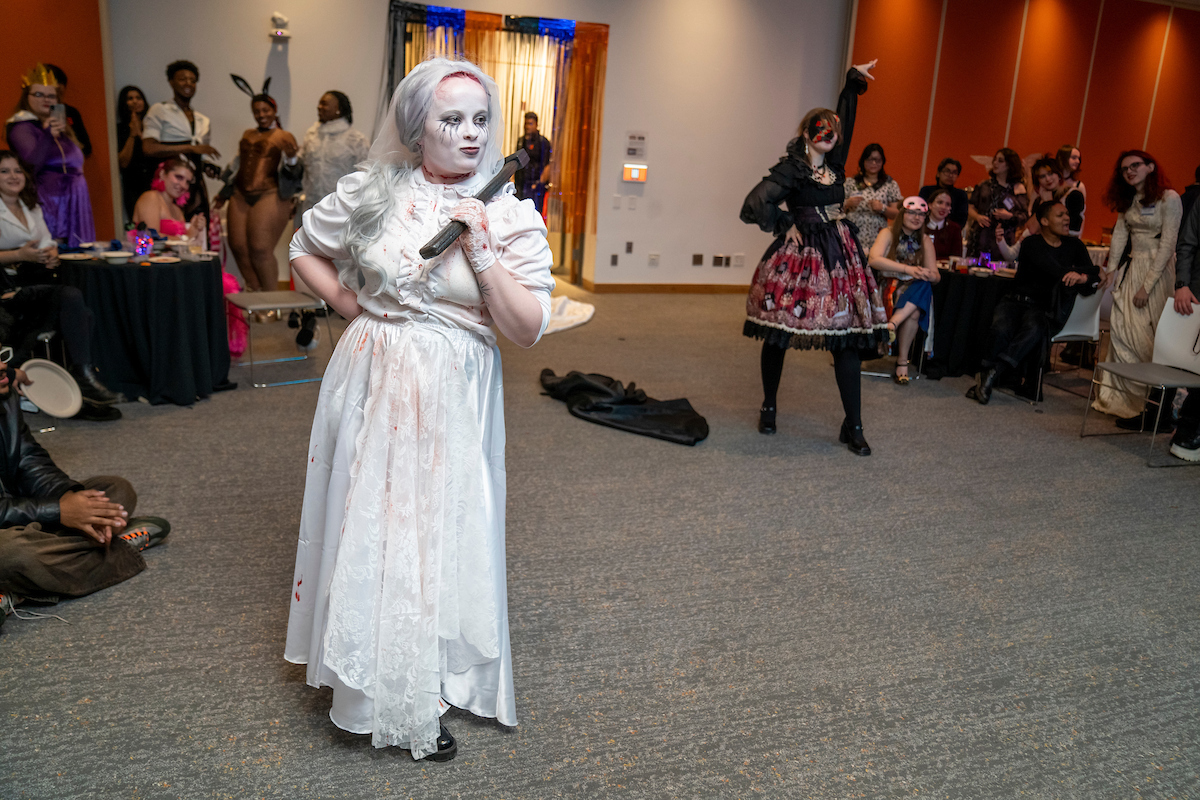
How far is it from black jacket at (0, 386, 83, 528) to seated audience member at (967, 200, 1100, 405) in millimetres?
4753

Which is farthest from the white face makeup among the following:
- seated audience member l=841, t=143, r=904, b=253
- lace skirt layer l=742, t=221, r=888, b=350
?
seated audience member l=841, t=143, r=904, b=253

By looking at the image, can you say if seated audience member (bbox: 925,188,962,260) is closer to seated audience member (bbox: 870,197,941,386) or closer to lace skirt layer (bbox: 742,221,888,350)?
seated audience member (bbox: 870,197,941,386)

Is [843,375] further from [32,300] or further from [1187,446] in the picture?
[32,300]

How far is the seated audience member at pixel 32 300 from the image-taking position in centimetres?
414

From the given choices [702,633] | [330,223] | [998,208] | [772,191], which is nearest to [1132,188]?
[998,208]

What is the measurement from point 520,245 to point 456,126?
0.25 meters

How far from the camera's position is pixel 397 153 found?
5.86 ft

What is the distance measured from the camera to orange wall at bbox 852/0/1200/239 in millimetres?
8672

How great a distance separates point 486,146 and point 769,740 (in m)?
1.48

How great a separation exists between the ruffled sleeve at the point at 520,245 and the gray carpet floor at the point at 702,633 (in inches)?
40.8

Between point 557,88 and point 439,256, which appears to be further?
point 557,88

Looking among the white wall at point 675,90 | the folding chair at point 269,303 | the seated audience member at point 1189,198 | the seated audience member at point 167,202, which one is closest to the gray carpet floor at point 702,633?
the folding chair at point 269,303

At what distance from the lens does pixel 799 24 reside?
860 cm

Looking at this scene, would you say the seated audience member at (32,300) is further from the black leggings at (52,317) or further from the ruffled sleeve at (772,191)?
the ruffled sleeve at (772,191)
